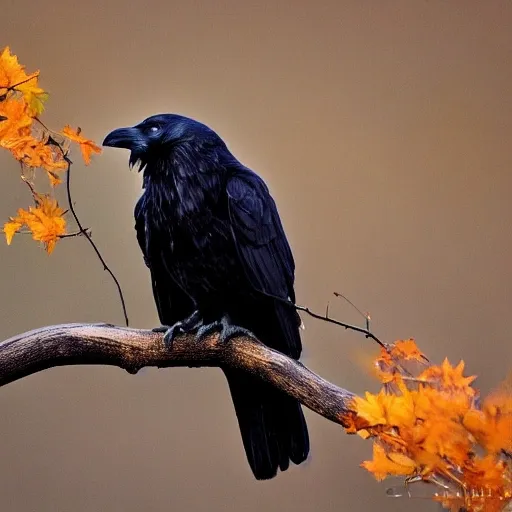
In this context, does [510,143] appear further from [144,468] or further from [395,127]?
[144,468]

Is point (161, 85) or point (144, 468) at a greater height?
point (161, 85)

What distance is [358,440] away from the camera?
1.57 meters

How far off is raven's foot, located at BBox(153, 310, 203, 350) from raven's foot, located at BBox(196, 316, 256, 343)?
0.08 ft

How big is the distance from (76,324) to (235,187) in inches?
18.8

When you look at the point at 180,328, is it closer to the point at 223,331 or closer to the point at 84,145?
the point at 223,331

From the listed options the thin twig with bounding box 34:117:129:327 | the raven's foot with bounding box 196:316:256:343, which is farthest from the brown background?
the raven's foot with bounding box 196:316:256:343

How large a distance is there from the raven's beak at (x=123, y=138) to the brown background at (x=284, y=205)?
0.06 m

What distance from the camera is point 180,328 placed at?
157 cm

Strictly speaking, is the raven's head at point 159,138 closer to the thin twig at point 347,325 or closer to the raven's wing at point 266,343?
the raven's wing at point 266,343

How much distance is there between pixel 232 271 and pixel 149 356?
0.27 meters

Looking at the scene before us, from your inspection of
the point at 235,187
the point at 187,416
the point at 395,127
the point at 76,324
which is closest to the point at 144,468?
the point at 187,416

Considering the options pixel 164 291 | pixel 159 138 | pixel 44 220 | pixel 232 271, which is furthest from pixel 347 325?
pixel 44 220

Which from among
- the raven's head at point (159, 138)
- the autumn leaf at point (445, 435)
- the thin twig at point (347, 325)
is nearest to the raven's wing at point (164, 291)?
the raven's head at point (159, 138)

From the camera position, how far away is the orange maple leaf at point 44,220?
1.70 m
